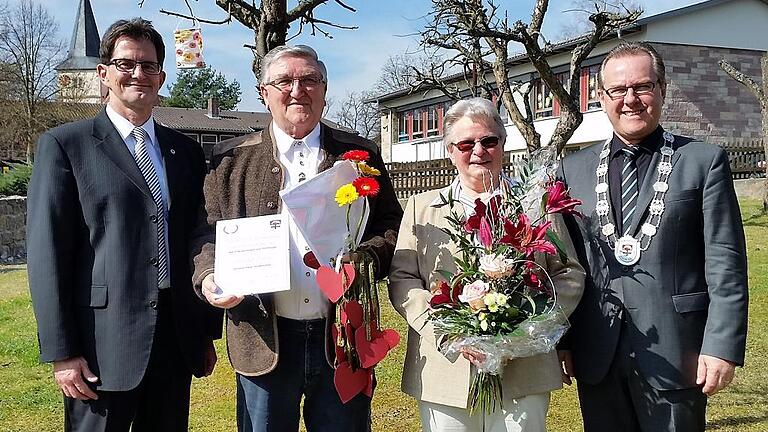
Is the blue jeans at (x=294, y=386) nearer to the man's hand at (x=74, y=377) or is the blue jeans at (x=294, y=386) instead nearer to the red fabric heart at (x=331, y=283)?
the red fabric heart at (x=331, y=283)

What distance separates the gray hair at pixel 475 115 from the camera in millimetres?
2824

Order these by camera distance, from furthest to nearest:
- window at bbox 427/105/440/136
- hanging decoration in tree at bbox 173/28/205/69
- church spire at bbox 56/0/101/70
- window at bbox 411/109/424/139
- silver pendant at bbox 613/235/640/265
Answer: church spire at bbox 56/0/101/70 → window at bbox 411/109/424/139 → window at bbox 427/105/440/136 → hanging decoration in tree at bbox 173/28/205/69 → silver pendant at bbox 613/235/640/265

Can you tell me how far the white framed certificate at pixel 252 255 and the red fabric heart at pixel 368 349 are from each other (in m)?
0.39

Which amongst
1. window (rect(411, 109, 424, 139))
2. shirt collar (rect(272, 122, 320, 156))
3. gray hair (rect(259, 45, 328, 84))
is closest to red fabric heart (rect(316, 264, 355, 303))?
shirt collar (rect(272, 122, 320, 156))

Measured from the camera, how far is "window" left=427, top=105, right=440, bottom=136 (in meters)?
35.3

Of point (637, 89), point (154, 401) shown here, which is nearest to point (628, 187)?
point (637, 89)

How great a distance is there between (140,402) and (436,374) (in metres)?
1.33

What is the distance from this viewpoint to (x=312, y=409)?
9.61 feet

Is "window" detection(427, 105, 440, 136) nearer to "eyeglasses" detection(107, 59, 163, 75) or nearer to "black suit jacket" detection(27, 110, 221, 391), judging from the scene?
"eyeglasses" detection(107, 59, 163, 75)

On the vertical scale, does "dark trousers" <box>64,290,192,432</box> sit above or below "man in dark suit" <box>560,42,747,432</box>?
below

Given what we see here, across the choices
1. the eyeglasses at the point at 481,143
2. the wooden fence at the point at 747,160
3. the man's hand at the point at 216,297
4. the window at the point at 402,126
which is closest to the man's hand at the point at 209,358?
the man's hand at the point at 216,297

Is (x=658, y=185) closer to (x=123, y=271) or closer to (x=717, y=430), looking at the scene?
(x=123, y=271)

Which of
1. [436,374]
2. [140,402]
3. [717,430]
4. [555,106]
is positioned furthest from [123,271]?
[555,106]

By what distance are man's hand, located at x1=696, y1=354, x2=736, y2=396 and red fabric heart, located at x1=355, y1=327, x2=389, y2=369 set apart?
4.11 feet
